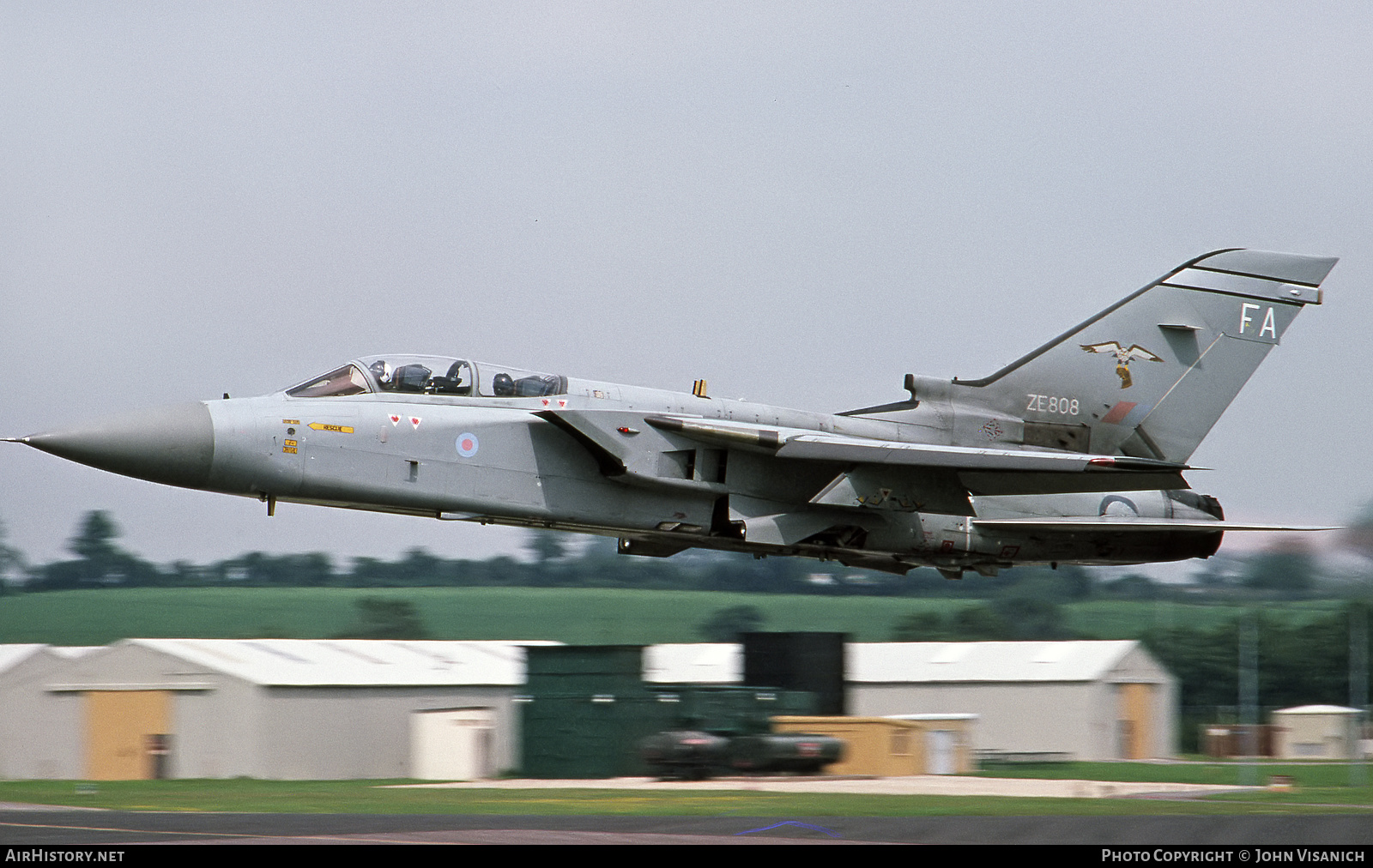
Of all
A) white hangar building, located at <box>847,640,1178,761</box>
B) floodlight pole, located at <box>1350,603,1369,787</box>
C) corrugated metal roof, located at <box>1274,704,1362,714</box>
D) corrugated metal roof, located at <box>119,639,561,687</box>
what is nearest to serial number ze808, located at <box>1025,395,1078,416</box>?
floodlight pole, located at <box>1350,603,1369,787</box>

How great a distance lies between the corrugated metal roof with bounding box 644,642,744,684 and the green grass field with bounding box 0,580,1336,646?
294 centimetres

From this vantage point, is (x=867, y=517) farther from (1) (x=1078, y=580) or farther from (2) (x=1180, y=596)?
(1) (x=1078, y=580)

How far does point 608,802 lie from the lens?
21.3 meters

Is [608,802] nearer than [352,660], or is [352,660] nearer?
[608,802]

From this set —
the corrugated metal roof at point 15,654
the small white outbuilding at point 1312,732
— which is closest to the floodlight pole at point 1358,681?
the small white outbuilding at point 1312,732

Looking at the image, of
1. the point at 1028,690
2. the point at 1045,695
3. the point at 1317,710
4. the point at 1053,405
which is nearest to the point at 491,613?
the point at 1028,690

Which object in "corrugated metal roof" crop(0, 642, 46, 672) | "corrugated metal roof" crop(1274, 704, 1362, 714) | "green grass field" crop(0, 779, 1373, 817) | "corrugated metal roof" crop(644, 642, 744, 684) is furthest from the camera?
"corrugated metal roof" crop(1274, 704, 1362, 714)

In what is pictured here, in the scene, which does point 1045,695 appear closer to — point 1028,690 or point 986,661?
point 1028,690

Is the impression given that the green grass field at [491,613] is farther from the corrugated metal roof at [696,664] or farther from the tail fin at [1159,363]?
the tail fin at [1159,363]

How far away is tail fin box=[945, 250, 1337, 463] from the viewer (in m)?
17.5

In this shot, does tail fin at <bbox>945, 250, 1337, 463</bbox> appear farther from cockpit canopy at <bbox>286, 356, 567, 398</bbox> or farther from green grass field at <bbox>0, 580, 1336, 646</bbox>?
green grass field at <bbox>0, 580, 1336, 646</bbox>

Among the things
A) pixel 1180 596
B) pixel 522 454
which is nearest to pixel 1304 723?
pixel 1180 596

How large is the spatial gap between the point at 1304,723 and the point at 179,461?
28.7 metres

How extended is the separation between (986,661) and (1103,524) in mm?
16994
